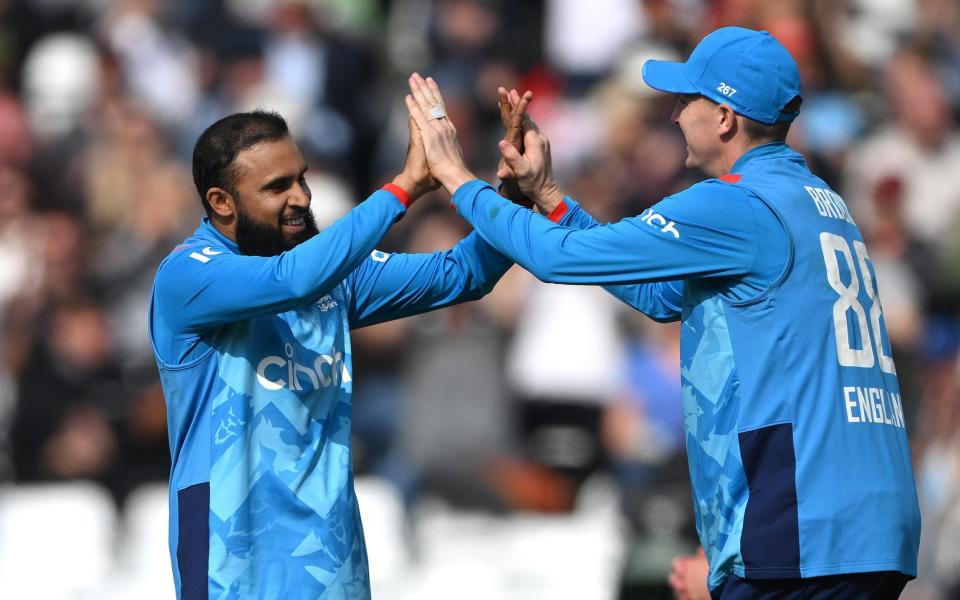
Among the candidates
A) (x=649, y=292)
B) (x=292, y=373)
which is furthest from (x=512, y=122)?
(x=292, y=373)

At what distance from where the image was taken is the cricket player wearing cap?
12.4ft

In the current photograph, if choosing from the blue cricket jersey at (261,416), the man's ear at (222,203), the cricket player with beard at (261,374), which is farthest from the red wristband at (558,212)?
the man's ear at (222,203)

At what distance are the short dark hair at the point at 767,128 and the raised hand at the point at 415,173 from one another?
0.89 metres

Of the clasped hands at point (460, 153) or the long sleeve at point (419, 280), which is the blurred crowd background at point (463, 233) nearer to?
the long sleeve at point (419, 280)

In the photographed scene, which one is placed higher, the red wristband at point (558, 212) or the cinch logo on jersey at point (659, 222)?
the red wristband at point (558, 212)

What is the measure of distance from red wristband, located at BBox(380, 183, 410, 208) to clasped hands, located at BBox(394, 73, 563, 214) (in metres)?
0.08

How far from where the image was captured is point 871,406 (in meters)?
3.87

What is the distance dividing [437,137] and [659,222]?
2.52 feet

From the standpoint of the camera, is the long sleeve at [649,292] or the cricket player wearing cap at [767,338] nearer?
the cricket player wearing cap at [767,338]

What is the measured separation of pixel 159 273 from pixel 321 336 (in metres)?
0.47

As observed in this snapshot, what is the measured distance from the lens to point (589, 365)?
8742 millimetres

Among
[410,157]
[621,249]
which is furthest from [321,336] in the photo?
[621,249]

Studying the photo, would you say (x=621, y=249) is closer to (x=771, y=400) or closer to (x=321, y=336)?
(x=771, y=400)

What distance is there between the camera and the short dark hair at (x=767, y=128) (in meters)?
4.09
